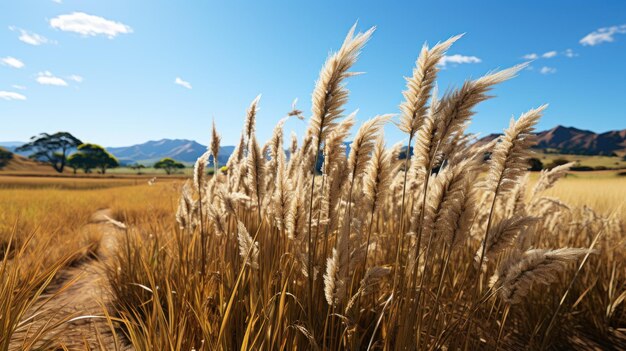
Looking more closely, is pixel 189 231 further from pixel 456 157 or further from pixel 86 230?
pixel 86 230

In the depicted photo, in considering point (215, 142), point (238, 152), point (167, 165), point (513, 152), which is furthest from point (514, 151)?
point (167, 165)

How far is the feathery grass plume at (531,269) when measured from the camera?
1390 mm

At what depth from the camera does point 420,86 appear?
1.49 meters

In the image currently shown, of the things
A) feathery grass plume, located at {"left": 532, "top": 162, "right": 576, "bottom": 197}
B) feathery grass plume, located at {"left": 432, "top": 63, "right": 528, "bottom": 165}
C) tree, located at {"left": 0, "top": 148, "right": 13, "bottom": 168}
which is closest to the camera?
feathery grass plume, located at {"left": 432, "top": 63, "right": 528, "bottom": 165}

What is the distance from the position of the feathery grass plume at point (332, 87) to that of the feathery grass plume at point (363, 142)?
0.55ft

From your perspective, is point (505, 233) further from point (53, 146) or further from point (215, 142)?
point (53, 146)

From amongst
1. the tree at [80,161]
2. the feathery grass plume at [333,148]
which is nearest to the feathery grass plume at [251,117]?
the feathery grass plume at [333,148]

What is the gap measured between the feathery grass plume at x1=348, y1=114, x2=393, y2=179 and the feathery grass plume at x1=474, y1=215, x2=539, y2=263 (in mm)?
774

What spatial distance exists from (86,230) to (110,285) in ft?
12.2

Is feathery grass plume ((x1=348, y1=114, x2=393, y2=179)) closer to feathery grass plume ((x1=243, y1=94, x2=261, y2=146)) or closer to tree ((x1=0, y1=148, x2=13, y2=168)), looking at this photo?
feathery grass plume ((x1=243, y1=94, x2=261, y2=146))

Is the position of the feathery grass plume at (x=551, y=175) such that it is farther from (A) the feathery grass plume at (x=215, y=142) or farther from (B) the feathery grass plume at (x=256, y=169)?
(A) the feathery grass plume at (x=215, y=142)

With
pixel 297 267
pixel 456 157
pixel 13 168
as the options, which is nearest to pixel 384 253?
pixel 297 267

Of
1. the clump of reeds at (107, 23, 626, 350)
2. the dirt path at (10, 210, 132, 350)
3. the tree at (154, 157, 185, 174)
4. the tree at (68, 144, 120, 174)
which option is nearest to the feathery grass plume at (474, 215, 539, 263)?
the clump of reeds at (107, 23, 626, 350)

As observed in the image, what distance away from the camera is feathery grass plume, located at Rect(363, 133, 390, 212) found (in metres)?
1.82
